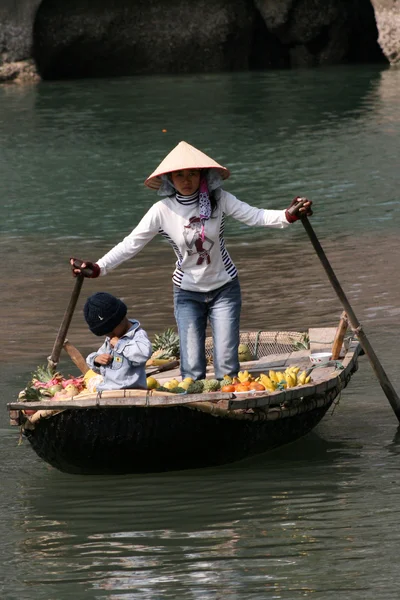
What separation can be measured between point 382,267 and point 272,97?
14.3 m

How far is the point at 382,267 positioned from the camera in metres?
12.4

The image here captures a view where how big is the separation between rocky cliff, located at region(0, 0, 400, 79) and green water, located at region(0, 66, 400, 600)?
16.2 feet

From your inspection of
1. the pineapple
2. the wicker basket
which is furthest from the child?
the wicker basket

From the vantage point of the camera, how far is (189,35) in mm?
32719

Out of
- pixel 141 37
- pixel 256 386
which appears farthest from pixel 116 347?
pixel 141 37

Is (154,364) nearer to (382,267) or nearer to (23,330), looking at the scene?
(23,330)

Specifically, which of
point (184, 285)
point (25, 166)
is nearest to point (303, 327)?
point (184, 285)

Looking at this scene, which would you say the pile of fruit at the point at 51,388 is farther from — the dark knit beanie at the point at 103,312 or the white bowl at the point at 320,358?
the white bowl at the point at 320,358

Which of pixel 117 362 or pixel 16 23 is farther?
pixel 16 23

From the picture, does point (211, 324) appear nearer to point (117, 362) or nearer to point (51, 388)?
point (117, 362)

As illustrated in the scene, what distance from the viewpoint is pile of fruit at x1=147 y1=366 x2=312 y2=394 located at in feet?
23.0

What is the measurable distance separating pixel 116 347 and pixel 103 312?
211 mm

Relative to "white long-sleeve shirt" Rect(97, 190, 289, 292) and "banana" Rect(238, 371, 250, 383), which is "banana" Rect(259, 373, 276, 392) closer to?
"banana" Rect(238, 371, 250, 383)

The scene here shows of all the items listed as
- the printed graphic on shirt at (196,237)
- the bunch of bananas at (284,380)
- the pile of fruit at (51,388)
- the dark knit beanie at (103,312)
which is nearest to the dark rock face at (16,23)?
the pile of fruit at (51,388)
